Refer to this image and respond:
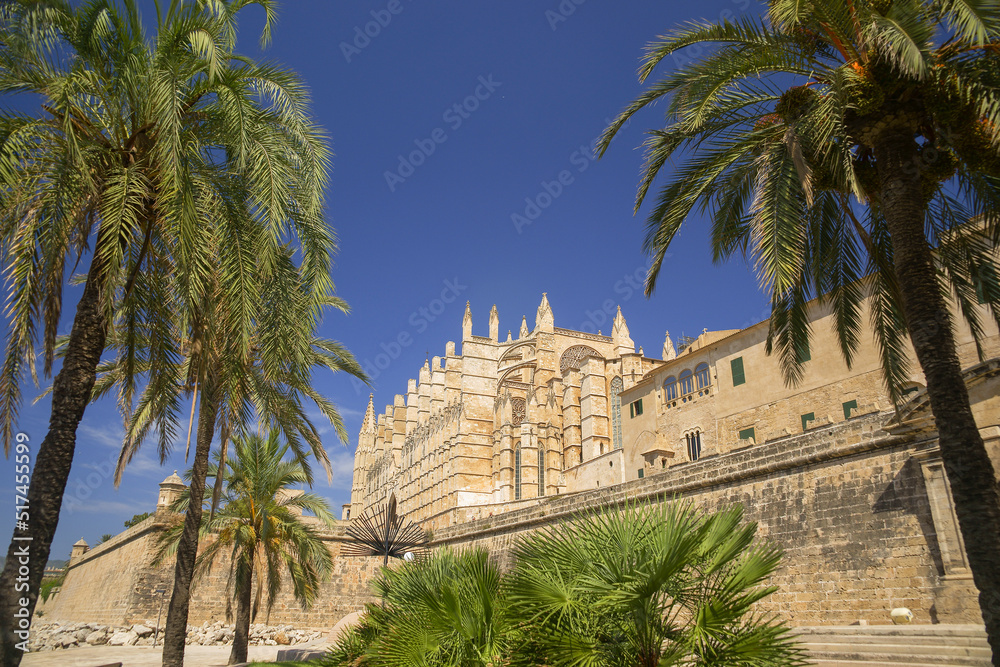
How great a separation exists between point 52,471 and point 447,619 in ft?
15.0

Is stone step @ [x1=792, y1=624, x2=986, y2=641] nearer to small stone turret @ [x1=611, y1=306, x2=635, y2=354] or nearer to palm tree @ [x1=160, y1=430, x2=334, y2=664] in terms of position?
palm tree @ [x1=160, y1=430, x2=334, y2=664]

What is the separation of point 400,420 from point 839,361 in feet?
186

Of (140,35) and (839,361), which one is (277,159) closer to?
(140,35)

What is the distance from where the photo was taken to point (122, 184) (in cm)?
695

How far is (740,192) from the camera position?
8727 millimetres

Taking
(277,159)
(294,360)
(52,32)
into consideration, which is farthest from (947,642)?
(52,32)

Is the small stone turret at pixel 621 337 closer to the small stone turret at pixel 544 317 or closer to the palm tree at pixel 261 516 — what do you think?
the small stone turret at pixel 544 317

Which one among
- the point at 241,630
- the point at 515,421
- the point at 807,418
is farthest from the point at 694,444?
the point at 515,421

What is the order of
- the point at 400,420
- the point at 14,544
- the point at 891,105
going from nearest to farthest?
the point at 14,544
the point at 891,105
the point at 400,420

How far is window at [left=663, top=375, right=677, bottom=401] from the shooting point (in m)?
26.5

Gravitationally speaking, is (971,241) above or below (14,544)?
above

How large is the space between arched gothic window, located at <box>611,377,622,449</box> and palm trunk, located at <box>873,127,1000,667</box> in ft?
85.4

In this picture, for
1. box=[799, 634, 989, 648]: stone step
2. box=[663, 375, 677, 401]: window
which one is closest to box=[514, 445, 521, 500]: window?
box=[663, 375, 677, 401]: window

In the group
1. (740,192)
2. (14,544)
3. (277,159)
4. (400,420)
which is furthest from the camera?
(400,420)
